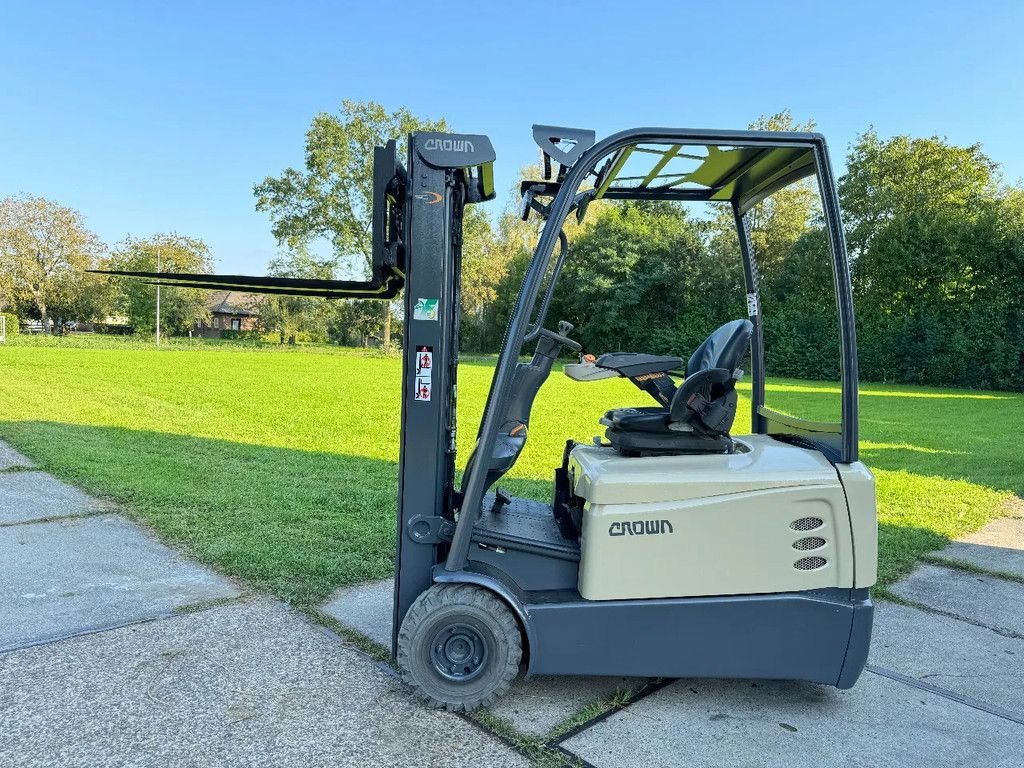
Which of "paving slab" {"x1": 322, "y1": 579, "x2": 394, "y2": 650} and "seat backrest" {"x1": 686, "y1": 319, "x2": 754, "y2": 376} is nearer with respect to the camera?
"seat backrest" {"x1": 686, "y1": 319, "x2": 754, "y2": 376}

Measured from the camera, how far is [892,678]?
3596 mm

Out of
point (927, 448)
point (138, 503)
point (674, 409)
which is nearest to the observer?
point (674, 409)

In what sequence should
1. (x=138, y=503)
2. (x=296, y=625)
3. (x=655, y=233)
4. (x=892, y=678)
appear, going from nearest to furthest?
(x=892, y=678) → (x=296, y=625) → (x=138, y=503) → (x=655, y=233)

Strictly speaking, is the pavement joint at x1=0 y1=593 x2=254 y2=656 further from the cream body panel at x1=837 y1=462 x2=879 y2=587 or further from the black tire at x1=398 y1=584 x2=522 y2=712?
the cream body panel at x1=837 y1=462 x2=879 y2=587

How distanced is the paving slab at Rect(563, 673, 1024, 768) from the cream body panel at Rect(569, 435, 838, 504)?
3.13 ft

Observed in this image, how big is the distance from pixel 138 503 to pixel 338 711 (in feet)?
13.5

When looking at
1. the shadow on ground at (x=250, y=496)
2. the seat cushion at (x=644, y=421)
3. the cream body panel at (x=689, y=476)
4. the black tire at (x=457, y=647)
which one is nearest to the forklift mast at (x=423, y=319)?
the black tire at (x=457, y=647)

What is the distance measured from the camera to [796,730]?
307cm

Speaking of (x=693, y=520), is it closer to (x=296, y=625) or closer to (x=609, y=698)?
(x=609, y=698)

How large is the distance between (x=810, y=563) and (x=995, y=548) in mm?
4047

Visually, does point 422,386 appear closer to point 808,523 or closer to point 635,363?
point 635,363

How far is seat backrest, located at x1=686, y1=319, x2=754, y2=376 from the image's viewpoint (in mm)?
3344

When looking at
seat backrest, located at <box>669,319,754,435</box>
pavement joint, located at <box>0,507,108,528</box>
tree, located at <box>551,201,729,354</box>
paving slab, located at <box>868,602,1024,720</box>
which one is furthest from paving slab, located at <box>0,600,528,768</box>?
tree, located at <box>551,201,729,354</box>

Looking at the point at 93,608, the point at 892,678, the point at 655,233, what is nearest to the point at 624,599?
the point at 892,678
